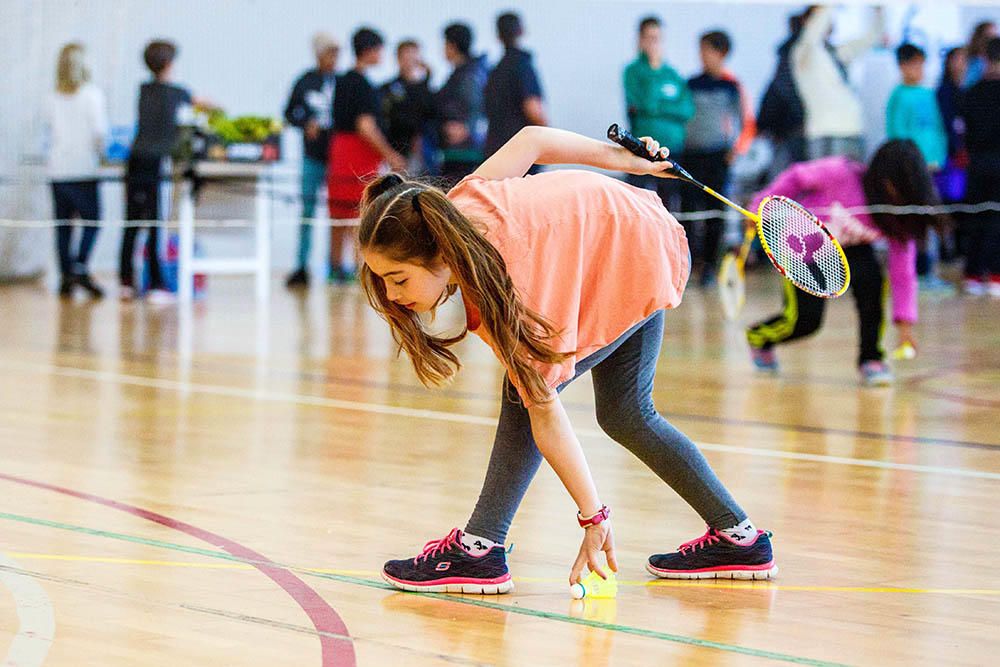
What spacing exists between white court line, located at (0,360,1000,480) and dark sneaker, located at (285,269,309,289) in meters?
5.79

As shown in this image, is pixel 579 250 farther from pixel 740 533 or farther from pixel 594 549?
pixel 740 533

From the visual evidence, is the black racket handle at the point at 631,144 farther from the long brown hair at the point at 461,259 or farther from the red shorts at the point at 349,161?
the red shorts at the point at 349,161

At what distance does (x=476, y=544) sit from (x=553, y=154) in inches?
35.6

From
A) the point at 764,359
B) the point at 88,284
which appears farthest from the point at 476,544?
the point at 88,284

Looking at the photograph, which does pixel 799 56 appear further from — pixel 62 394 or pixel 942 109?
pixel 62 394

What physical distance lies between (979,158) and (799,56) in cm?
172

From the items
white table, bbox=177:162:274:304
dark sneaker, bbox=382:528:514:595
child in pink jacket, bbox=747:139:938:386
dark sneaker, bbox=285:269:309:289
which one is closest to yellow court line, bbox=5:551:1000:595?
dark sneaker, bbox=382:528:514:595

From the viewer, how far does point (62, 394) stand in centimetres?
700

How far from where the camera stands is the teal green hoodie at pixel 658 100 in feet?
42.1

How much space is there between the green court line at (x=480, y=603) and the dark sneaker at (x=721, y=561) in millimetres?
473

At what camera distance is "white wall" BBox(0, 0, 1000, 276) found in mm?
13398

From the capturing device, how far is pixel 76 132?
12297 mm

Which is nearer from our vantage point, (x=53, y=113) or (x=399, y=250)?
(x=399, y=250)

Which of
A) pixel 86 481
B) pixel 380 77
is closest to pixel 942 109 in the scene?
pixel 380 77
